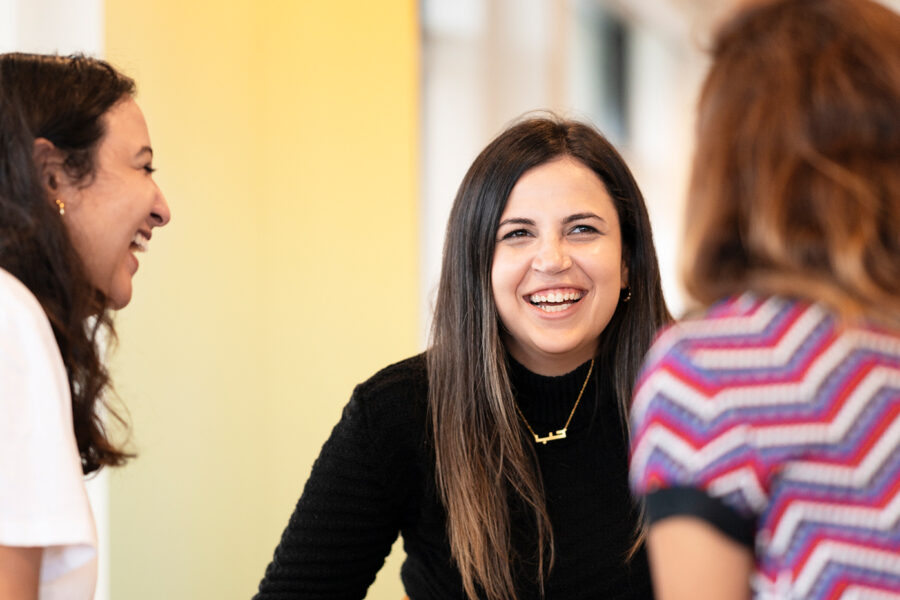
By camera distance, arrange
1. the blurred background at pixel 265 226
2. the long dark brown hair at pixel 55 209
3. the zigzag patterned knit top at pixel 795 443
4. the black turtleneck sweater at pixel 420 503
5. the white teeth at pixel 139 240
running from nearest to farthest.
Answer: the zigzag patterned knit top at pixel 795 443 < the long dark brown hair at pixel 55 209 < the white teeth at pixel 139 240 < the black turtleneck sweater at pixel 420 503 < the blurred background at pixel 265 226

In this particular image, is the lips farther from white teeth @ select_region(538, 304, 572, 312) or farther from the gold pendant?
the gold pendant

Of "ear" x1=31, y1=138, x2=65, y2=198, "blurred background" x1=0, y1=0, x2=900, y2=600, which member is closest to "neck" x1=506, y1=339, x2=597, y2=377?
"blurred background" x1=0, y1=0, x2=900, y2=600

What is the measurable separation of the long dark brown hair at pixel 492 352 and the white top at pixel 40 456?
2.29ft

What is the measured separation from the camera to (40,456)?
3.56ft

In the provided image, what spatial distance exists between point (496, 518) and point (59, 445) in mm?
785

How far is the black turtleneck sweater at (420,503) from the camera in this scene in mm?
1664

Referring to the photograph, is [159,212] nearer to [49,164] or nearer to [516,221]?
[49,164]

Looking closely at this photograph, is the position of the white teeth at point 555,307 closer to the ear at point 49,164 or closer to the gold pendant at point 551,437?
the gold pendant at point 551,437

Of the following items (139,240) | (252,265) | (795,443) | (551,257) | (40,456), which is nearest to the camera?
(795,443)

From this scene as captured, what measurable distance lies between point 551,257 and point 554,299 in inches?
3.0

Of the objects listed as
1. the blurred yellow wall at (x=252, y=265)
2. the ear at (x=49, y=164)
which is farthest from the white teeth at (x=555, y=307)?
the blurred yellow wall at (x=252, y=265)

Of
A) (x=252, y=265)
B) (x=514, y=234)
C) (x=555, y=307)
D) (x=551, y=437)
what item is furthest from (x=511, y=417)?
(x=252, y=265)

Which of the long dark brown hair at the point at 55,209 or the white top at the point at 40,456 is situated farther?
the long dark brown hair at the point at 55,209

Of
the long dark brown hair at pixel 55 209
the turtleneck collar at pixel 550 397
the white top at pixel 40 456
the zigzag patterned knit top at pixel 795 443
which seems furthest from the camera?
the turtleneck collar at pixel 550 397
